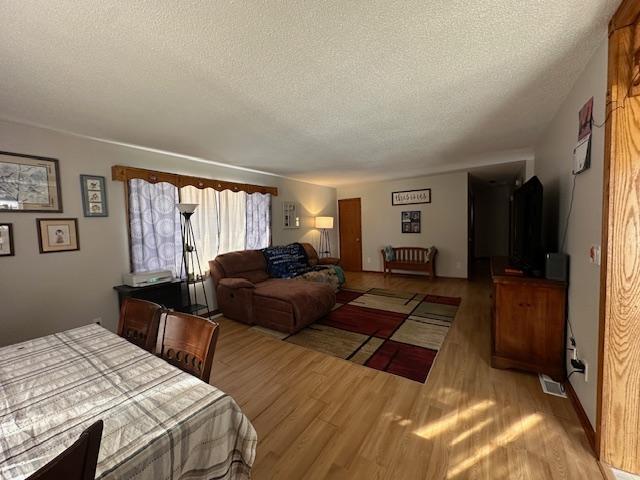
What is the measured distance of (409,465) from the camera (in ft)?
4.73

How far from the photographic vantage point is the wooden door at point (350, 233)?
6907mm

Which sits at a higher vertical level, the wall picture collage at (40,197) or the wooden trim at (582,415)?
the wall picture collage at (40,197)

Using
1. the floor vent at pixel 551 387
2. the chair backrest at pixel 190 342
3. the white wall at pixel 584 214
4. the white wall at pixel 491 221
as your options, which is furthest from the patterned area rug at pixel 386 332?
the white wall at pixel 491 221

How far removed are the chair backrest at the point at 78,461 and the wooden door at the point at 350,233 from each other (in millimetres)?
6543

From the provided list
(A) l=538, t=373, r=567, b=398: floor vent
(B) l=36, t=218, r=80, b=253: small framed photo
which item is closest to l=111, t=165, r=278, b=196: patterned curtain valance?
(B) l=36, t=218, r=80, b=253: small framed photo

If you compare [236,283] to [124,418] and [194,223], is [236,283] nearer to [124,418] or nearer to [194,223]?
[194,223]

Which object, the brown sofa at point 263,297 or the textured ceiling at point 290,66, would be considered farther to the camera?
the brown sofa at point 263,297

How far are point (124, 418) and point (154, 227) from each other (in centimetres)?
302

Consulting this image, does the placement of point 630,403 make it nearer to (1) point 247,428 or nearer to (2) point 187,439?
(1) point 247,428

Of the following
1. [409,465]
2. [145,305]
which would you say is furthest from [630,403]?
[145,305]

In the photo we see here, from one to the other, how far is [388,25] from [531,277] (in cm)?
221

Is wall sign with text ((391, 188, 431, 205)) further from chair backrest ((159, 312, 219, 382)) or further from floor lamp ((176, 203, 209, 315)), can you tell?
chair backrest ((159, 312, 219, 382))

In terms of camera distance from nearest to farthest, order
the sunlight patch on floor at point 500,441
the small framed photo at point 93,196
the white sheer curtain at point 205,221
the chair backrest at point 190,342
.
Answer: the chair backrest at point 190,342 < the sunlight patch on floor at point 500,441 < the small framed photo at point 93,196 < the white sheer curtain at point 205,221

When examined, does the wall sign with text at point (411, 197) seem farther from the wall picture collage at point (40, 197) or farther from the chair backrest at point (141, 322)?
the chair backrest at point (141, 322)
